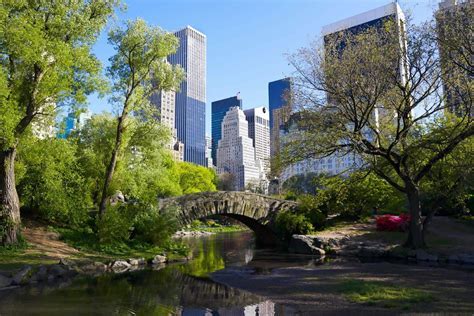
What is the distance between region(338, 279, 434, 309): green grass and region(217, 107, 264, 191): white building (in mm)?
142082

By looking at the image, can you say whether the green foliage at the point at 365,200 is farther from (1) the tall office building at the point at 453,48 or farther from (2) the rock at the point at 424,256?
(1) the tall office building at the point at 453,48

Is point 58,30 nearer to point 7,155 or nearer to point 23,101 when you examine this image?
point 23,101

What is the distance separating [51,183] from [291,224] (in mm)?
15994

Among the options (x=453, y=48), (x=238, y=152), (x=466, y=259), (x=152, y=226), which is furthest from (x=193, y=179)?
(x=238, y=152)

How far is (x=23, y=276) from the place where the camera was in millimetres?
14492

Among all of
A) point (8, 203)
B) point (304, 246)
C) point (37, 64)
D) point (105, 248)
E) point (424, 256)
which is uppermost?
point (37, 64)

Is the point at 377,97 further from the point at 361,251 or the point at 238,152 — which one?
the point at 238,152

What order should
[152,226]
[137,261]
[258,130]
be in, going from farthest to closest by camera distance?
[258,130] → [152,226] → [137,261]

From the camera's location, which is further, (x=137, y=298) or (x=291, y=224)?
(x=291, y=224)

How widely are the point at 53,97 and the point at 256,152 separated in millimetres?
152825

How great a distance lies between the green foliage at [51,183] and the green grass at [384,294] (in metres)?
15.7

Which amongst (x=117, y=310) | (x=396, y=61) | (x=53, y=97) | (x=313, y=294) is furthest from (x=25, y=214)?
(x=396, y=61)

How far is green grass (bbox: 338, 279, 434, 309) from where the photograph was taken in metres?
9.95

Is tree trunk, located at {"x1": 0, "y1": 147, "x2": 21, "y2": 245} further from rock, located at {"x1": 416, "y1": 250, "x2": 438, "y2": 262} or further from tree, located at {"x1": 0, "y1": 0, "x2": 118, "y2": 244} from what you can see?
rock, located at {"x1": 416, "y1": 250, "x2": 438, "y2": 262}
